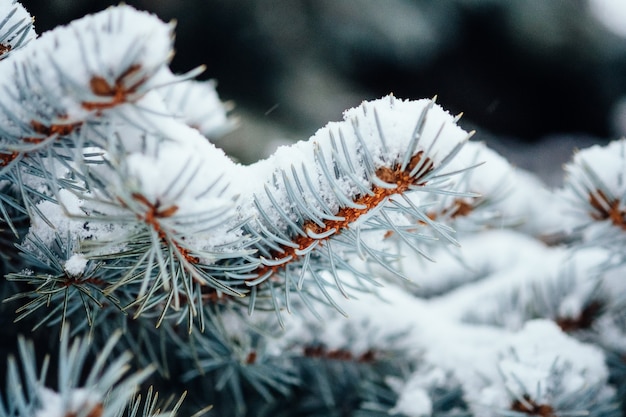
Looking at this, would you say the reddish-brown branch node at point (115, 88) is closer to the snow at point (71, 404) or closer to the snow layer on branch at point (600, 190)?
the snow at point (71, 404)

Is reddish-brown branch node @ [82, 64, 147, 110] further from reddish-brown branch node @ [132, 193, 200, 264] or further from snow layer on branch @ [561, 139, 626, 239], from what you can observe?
snow layer on branch @ [561, 139, 626, 239]

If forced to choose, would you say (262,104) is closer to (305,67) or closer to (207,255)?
(305,67)

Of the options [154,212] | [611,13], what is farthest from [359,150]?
[611,13]

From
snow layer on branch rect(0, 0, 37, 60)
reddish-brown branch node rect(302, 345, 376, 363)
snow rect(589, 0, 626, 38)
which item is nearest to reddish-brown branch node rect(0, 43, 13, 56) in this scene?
snow layer on branch rect(0, 0, 37, 60)

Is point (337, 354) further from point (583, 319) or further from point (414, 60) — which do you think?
point (414, 60)

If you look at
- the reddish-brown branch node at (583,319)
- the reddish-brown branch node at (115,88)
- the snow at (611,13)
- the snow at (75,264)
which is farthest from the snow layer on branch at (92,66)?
the snow at (611,13)

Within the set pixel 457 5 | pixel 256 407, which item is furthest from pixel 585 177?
pixel 457 5
